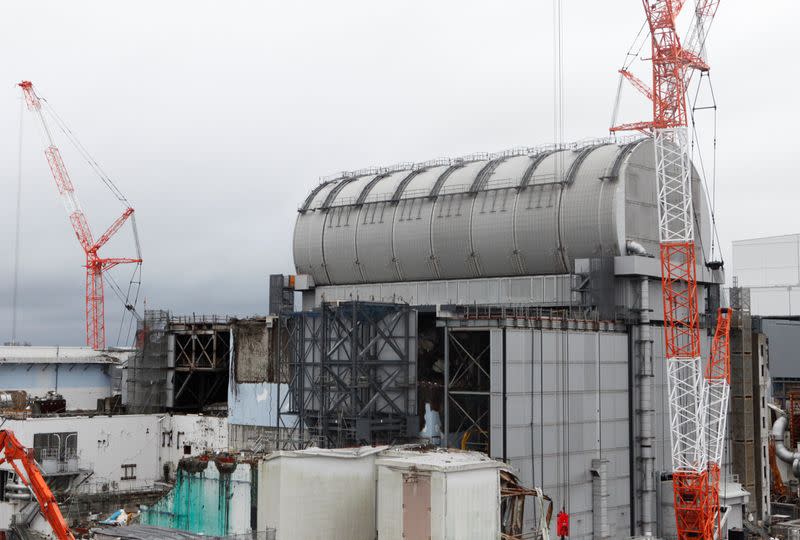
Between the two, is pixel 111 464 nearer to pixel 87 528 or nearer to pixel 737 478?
pixel 87 528

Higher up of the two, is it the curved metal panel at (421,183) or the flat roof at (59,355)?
the curved metal panel at (421,183)

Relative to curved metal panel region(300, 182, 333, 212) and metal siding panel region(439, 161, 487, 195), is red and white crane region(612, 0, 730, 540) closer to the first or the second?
metal siding panel region(439, 161, 487, 195)

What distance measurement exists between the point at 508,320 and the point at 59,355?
167 feet

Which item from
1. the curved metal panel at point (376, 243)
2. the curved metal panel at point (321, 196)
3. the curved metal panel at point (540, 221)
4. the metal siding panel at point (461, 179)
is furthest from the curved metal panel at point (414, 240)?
the curved metal panel at point (321, 196)

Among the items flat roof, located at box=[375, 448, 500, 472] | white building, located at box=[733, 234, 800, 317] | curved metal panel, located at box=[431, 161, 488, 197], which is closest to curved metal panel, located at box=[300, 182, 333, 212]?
curved metal panel, located at box=[431, 161, 488, 197]

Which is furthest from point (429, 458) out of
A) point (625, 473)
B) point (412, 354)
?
point (625, 473)

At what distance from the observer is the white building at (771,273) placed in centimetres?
15025

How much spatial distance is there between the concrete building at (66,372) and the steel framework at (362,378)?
35.4m

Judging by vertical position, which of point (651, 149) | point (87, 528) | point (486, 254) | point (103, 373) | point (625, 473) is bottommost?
point (87, 528)

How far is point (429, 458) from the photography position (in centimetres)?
4406

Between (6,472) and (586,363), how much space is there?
40933 mm

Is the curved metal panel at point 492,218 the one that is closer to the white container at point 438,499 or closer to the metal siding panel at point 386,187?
the metal siding panel at point 386,187

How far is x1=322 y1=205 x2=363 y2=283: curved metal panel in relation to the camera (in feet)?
262

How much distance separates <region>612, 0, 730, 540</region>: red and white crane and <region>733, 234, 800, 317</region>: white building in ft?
270
